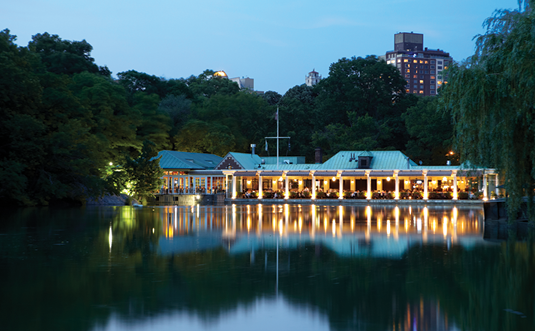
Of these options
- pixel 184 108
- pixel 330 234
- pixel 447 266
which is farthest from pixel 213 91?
pixel 447 266

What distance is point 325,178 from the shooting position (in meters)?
55.6

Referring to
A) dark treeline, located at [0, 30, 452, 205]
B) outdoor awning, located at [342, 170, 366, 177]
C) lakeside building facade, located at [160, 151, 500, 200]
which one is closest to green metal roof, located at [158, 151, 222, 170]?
lakeside building facade, located at [160, 151, 500, 200]

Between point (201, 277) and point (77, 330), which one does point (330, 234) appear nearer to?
point (201, 277)

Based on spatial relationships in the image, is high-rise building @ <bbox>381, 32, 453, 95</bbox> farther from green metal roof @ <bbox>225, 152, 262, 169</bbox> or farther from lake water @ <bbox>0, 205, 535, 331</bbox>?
lake water @ <bbox>0, 205, 535, 331</bbox>

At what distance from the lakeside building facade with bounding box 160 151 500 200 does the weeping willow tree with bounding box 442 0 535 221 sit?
3441 cm

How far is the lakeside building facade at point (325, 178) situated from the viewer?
49.3 meters

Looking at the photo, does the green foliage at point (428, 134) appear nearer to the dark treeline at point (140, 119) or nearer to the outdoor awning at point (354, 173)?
the dark treeline at point (140, 119)

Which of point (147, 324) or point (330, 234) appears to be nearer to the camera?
point (147, 324)

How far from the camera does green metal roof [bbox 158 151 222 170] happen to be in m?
55.4

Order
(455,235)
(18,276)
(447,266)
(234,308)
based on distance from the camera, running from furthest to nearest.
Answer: (455,235) < (447,266) < (18,276) < (234,308)

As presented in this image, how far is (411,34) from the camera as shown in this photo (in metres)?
197

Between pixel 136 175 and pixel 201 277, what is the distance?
3643 centimetres

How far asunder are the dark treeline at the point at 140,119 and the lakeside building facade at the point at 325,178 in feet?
19.1

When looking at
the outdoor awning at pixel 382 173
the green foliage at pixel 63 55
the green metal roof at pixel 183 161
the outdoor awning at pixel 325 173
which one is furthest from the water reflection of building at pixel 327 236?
the green foliage at pixel 63 55
